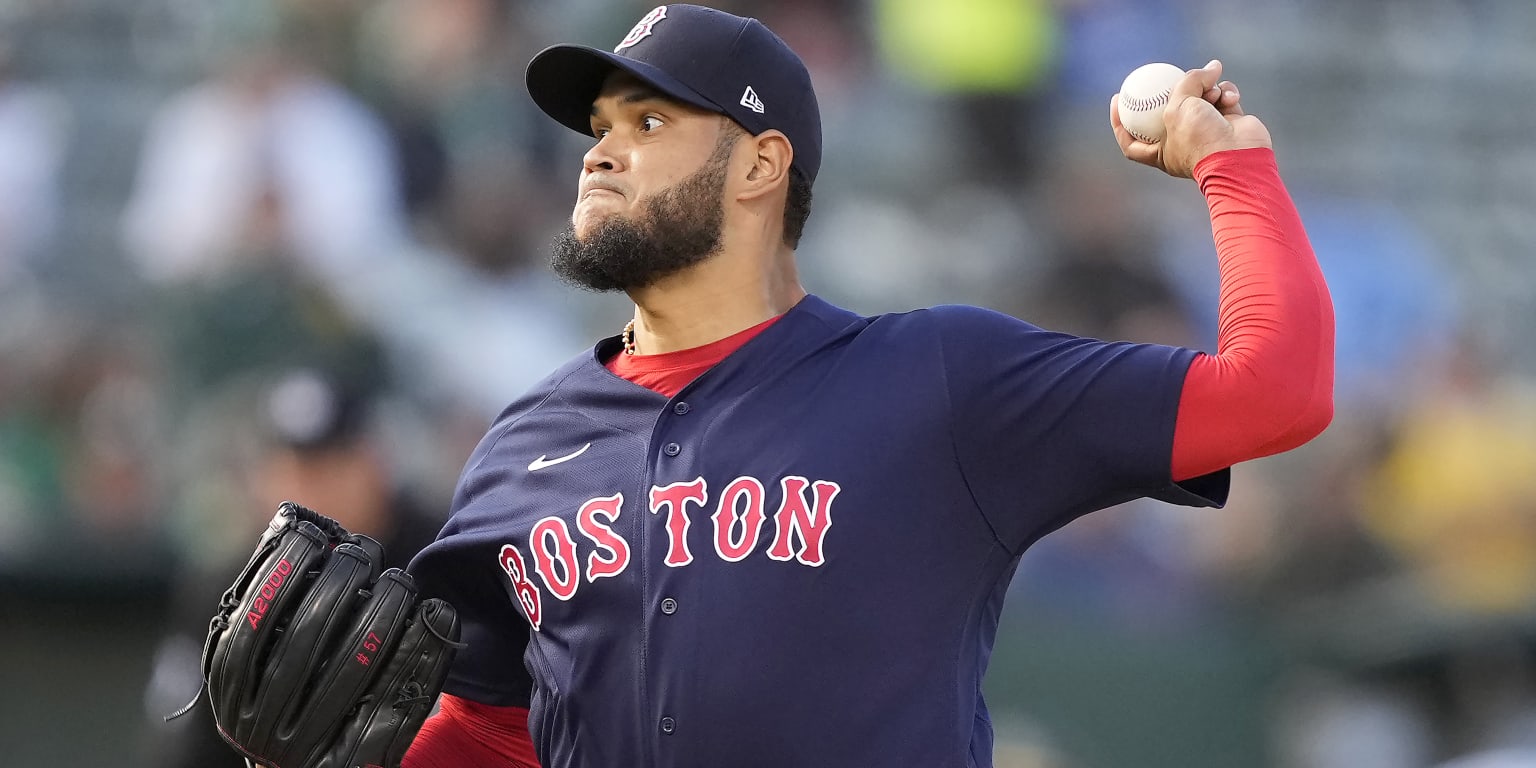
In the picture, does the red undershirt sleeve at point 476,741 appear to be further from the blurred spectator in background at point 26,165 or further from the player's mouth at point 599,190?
the blurred spectator in background at point 26,165

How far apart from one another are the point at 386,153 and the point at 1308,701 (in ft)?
12.6

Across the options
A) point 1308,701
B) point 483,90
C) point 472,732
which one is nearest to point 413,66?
point 483,90

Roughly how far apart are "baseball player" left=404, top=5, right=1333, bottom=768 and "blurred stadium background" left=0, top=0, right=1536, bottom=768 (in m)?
2.13

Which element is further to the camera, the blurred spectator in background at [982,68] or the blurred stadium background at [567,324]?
the blurred spectator in background at [982,68]

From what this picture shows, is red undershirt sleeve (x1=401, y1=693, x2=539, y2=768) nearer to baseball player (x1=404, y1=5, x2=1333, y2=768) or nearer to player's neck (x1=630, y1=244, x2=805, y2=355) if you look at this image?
baseball player (x1=404, y1=5, x2=1333, y2=768)

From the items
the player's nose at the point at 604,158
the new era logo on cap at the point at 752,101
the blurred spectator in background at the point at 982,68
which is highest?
the blurred spectator in background at the point at 982,68

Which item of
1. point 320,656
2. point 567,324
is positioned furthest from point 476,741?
point 567,324

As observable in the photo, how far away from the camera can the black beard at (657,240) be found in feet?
8.89

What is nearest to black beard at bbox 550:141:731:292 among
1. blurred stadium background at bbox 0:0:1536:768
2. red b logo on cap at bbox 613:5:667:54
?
red b logo on cap at bbox 613:5:667:54

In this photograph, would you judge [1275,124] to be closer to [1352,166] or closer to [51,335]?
[1352,166]

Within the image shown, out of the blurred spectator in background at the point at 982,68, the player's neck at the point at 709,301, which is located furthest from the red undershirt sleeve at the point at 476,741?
the blurred spectator in background at the point at 982,68

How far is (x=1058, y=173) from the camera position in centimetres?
739

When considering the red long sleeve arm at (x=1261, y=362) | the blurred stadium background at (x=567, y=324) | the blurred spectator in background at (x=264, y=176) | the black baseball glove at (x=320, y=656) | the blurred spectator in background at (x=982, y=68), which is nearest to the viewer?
the red long sleeve arm at (x=1261, y=362)

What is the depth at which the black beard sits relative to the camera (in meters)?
2.71
